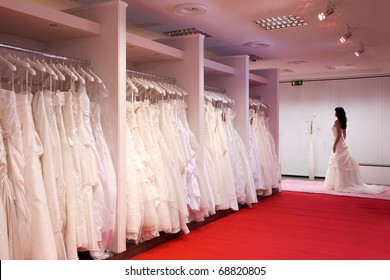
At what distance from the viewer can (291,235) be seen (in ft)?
13.9

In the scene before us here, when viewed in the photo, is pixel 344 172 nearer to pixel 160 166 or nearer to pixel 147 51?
pixel 160 166

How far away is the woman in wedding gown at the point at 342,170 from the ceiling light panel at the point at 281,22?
3.17 meters

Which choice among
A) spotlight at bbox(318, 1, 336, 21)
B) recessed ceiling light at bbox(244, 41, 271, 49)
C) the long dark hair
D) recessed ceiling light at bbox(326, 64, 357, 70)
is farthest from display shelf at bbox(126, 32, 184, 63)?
recessed ceiling light at bbox(326, 64, 357, 70)

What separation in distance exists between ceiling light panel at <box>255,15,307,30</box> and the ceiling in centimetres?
8

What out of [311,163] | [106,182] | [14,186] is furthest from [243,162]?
[311,163]

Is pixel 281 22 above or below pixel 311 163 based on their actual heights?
above

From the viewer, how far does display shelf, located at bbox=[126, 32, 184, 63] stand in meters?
3.75

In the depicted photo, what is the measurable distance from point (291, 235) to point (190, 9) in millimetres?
2687

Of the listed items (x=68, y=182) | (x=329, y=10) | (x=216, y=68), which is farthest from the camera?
(x=216, y=68)

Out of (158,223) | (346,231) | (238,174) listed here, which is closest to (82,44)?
(158,223)

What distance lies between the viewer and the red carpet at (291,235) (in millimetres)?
3596

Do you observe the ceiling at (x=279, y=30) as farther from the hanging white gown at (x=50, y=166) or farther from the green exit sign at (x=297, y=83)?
the green exit sign at (x=297, y=83)

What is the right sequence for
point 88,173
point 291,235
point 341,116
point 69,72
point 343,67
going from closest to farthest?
point 88,173 → point 69,72 → point 291,235 → point 341,116 → point 343,67

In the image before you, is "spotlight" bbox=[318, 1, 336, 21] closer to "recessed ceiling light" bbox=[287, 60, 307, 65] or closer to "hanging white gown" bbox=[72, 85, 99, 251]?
"hanging white gown" bbox=[72, 85, 99, 251]
